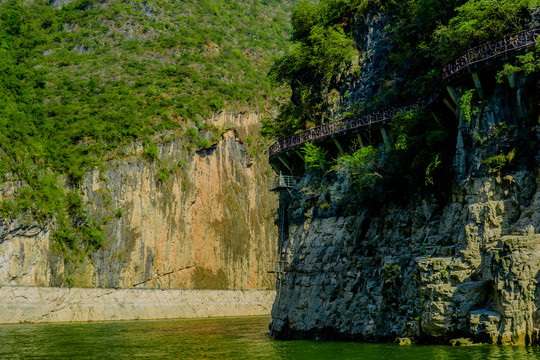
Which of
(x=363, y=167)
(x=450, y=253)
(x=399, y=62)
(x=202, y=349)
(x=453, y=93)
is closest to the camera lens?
(x=450, y=253)

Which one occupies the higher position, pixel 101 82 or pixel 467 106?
pixel 101 82

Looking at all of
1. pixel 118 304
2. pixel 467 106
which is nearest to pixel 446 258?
pixel 467 106

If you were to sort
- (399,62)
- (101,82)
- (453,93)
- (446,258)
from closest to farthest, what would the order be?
(446,258) < (453,93) < (399,62) < (101,82)

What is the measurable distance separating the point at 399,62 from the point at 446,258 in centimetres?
1256

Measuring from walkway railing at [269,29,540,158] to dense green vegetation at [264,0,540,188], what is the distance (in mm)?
725

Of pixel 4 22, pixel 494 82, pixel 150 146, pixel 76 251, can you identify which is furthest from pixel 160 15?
pixel 494 82

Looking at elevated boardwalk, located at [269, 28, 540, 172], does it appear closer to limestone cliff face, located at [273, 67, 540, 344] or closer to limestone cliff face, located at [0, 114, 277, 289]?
limestone cliff face, located at [273, 67, 540, 344]

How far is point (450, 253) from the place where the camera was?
19828 mm

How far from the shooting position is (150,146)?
6925 cm

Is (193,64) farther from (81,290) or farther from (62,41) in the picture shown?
(81,290)

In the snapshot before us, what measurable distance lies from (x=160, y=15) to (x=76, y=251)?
208 feet

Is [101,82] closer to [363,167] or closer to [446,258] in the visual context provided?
[363,167]

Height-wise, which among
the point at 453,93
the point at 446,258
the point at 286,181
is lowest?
the point at 446,258

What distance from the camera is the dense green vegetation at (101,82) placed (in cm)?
5856
